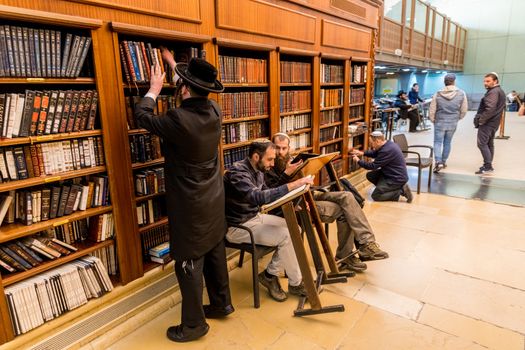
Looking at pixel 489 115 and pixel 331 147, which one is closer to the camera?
pixel 331 147

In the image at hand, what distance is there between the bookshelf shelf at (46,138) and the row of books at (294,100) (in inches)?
78.8

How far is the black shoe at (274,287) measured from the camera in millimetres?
2445

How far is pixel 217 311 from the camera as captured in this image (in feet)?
7.40

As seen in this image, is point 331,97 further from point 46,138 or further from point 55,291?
point 55,291

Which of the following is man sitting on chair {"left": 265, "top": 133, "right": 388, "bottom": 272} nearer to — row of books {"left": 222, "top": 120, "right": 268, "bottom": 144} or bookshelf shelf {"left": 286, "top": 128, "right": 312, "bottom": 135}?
row of books {"left": 222, "top": 120, "right": 268, "bottom": 144}

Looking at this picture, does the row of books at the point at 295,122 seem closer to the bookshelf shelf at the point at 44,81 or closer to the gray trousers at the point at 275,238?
the gray trousers at the point at 275,238

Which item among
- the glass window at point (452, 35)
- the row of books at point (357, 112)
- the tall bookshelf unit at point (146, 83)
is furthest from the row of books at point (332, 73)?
the glass window at point (452, 35)

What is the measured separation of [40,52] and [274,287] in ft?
6.73

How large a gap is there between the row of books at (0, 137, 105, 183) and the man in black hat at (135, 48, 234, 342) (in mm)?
433

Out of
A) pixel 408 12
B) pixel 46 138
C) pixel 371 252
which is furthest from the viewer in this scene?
pixel 408 12

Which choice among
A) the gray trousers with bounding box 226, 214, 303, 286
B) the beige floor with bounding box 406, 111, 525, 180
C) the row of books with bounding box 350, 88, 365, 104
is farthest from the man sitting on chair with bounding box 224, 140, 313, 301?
the beige floor with bounding box 406, 111, 525, 180

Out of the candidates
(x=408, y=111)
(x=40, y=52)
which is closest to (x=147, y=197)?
(x=40, y=52)

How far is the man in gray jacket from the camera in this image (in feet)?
19.0

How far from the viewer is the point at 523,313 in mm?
2260
